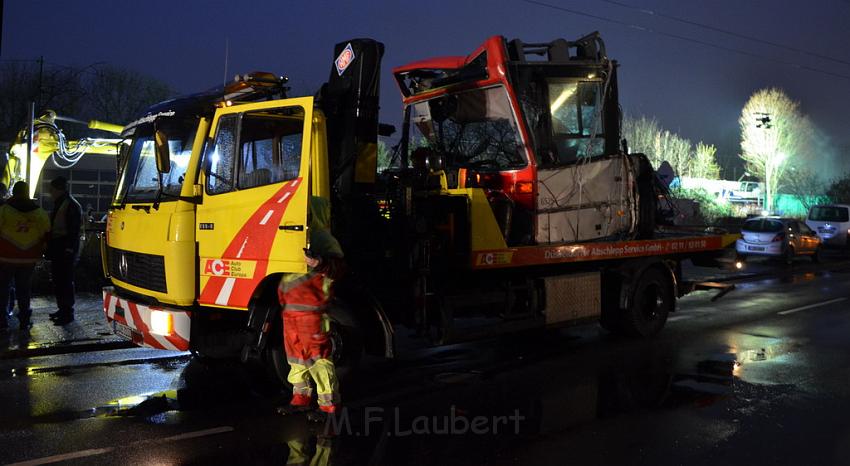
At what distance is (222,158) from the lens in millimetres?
6145

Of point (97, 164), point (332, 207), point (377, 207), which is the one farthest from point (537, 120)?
point (97, 164)

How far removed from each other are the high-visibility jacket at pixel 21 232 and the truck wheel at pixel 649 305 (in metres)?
7.67

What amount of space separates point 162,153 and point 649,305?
674cm

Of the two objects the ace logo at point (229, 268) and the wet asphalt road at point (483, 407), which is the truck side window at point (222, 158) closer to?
the ace logo at point (229, 268)

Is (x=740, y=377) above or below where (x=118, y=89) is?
below

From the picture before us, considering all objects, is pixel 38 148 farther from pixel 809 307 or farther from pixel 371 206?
pixel 809 307

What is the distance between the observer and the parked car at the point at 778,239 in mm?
20703

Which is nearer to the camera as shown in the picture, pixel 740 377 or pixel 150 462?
pixel 150 462

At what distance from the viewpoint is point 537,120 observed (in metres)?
8.30

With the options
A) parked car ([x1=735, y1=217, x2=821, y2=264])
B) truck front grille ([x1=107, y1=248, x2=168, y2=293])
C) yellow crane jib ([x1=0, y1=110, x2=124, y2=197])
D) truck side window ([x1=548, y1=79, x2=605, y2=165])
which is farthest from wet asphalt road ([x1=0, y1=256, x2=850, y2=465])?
parked car ([x1=735, y1=217, x2=821, y2=264])

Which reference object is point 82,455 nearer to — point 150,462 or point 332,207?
point 150,462

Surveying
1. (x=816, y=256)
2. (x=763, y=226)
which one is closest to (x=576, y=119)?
(x=763, y=226)

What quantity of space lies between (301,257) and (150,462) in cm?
186

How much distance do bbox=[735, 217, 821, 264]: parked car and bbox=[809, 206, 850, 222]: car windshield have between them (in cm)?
286
